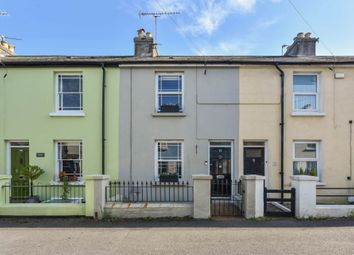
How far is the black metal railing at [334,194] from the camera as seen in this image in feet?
32.5

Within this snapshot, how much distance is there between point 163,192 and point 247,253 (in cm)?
525

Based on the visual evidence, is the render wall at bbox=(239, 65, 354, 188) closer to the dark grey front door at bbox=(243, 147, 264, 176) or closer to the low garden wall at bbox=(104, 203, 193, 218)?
the dark grey front door at bbox=(243, 147, 264, 176)

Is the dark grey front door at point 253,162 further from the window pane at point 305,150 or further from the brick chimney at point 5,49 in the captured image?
the brick chimney at point 5,49

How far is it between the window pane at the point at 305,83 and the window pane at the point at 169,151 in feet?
18.0

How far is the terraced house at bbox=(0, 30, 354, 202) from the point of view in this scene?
1020 centimetres

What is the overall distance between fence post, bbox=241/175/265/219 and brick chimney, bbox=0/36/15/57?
11374 mm

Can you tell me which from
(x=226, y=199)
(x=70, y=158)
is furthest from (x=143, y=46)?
(x=226, y=199)

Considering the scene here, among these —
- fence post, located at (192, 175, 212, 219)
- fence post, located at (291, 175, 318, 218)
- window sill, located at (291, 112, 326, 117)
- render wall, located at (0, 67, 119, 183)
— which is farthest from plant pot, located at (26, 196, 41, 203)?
window sill, located at (291, 112, 326, 117)

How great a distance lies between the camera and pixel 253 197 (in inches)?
294

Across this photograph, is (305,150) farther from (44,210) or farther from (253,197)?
(44,210)

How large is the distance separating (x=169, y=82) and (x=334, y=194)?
26.4 feet

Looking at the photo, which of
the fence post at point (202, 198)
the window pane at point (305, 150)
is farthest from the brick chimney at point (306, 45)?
the fence post at point (202, 198)

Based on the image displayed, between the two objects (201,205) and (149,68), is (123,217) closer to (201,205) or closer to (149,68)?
(201,205)

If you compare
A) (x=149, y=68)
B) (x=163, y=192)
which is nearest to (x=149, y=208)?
(x=163, y=192)
